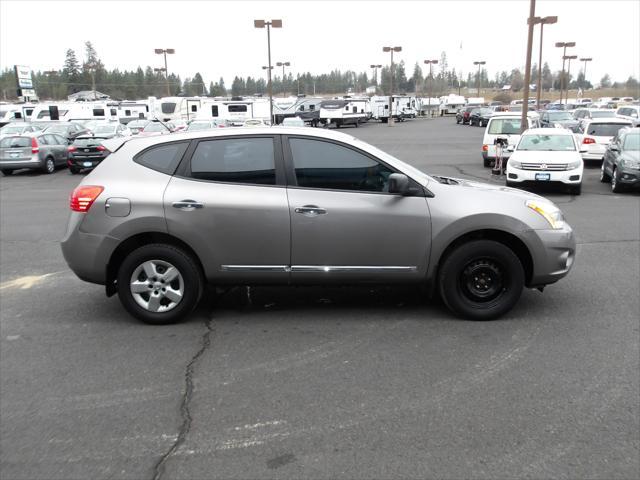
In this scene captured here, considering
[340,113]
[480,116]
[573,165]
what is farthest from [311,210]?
[480,116]

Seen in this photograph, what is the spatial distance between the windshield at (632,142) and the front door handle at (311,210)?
12464mm

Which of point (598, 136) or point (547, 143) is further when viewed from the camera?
point (598, 136)

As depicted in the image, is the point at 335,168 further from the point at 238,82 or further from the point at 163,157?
the point at 238,82

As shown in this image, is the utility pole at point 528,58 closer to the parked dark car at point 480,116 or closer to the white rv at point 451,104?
the parked dark car at point 480,116

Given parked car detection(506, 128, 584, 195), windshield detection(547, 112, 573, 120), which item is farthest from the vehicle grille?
windshield detection(547, 112, 573, 120)

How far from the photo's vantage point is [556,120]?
111ft

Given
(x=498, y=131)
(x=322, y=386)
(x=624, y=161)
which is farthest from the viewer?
(x=498, y=131)

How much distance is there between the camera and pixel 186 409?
12.4 ft

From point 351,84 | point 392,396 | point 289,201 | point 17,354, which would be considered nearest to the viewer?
point 392,396

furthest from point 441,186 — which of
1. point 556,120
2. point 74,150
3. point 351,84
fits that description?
point 351,84

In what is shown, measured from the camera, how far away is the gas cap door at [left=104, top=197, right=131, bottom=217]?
5.16m

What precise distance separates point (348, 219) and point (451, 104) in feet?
273

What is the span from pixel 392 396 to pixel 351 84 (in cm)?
17077

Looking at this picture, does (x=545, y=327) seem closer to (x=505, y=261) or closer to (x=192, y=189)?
(x=505, y=261)
